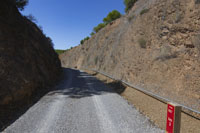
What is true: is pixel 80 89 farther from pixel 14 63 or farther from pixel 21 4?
pixel 21 4

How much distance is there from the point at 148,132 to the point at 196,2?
900 centimetres

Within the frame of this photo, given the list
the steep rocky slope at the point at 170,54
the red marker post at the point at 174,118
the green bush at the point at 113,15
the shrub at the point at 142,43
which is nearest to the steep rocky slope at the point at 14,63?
the red marker post at the point at 174,118

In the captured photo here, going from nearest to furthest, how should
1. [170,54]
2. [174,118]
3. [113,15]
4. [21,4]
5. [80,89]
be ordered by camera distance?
[174,118] < [170,54] < [80,89] < [21,4] < [113,15]

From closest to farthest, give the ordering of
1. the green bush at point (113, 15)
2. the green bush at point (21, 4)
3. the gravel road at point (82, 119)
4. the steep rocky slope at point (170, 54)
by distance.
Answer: the gravel road at point (82, 119)
the steep rocky slope at point (170, 54)
the green bush at point (21, 4)
the green bush at point (113, 15)

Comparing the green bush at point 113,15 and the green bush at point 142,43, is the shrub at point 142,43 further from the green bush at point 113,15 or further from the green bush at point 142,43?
the green bush at point 113,15

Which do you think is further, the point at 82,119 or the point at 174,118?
the point at 82,119

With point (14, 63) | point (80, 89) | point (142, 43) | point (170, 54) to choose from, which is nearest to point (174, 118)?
point (170, 54)

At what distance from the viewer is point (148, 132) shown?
4594 mm

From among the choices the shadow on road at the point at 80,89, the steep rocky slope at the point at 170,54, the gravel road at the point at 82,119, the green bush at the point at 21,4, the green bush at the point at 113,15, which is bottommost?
the gravel road at the point at 82,119

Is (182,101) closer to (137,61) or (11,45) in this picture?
(137,61)

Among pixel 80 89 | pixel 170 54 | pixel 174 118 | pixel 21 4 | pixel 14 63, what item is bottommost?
pixel 80 89

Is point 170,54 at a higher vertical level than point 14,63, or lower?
higher

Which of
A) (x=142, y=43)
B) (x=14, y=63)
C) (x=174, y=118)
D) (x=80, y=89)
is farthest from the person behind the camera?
(x=142, y=43)

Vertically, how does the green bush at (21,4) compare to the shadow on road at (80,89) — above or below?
above
